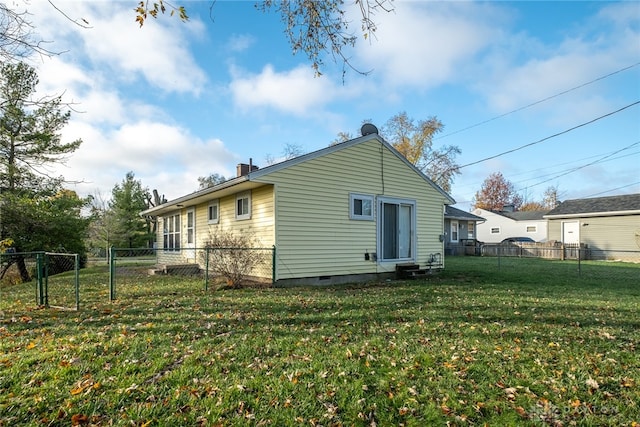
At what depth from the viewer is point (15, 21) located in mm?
4469

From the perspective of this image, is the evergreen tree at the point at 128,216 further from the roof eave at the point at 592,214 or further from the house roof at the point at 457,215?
the roof eave at the point at 592,214

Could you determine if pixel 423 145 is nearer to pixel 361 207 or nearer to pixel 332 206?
pixel 361 207

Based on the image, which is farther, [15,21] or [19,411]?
[15,21]

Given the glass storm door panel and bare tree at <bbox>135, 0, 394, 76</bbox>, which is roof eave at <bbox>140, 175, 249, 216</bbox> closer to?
bare tree at <bbox>135, 0, 394, 76</bbox>

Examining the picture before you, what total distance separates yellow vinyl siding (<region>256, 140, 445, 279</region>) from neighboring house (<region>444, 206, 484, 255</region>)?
15.5 meters

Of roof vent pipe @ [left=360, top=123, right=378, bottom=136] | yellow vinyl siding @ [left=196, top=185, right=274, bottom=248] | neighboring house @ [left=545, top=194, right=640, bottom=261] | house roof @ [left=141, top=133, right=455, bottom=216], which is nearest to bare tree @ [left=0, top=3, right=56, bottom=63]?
house roof @ [left=141, top=133, right=455, bottom=216]

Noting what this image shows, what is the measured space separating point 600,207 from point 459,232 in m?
9.72

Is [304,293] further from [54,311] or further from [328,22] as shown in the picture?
[328,22]

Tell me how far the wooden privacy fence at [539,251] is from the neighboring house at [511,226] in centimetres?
980

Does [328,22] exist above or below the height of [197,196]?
above

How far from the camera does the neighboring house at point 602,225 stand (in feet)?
73.2

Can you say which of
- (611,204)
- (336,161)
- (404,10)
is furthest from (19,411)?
(611,204)

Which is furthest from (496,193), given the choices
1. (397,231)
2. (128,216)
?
(128,216)

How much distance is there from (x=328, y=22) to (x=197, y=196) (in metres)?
8.80
